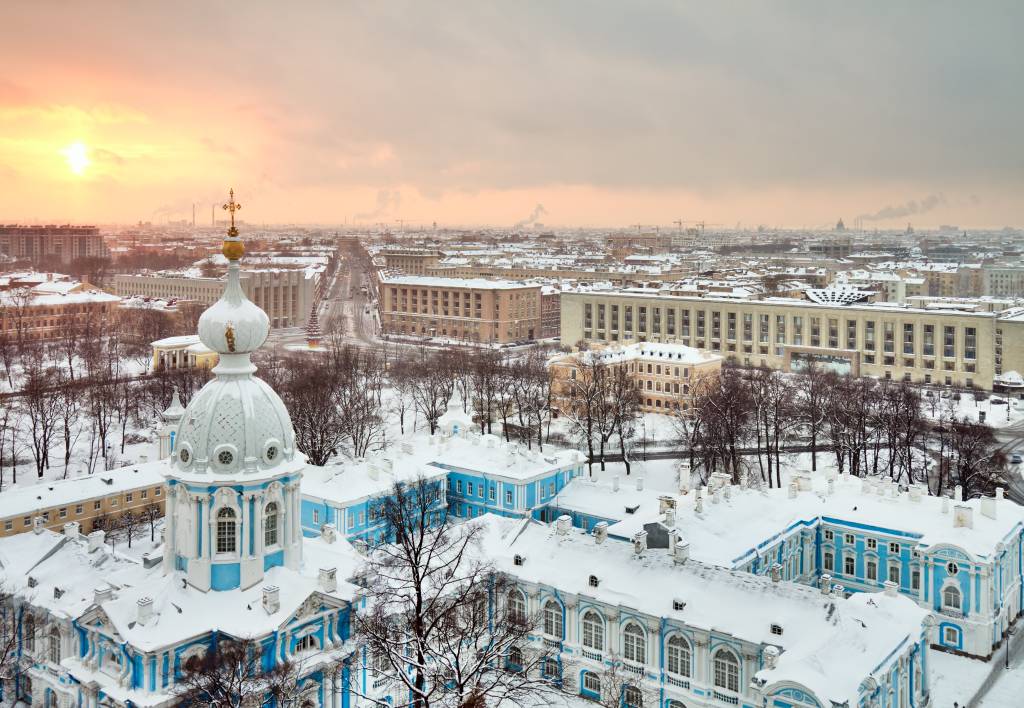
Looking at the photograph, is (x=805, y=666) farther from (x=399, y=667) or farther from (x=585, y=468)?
(x=585, y=468)

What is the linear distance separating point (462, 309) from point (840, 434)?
74645 mm

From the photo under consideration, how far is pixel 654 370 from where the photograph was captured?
3017 inches

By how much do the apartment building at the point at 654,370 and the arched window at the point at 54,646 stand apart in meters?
51.8

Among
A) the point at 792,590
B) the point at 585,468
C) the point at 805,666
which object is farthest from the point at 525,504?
the point at 805,666

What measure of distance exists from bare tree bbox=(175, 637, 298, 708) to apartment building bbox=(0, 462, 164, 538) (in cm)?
2284

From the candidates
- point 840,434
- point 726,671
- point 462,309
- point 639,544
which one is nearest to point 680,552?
point 639,544

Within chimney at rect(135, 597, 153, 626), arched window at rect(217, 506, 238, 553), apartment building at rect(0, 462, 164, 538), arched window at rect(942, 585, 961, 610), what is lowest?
arched window at rect(942, 585, 961, 610)

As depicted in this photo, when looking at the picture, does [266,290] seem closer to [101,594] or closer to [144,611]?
[101,594]

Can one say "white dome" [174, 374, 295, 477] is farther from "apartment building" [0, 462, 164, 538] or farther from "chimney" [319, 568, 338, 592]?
"apartment building" [0, 462, 164, 538]

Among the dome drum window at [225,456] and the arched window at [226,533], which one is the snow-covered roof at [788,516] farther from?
the dome drum window at [225,456]

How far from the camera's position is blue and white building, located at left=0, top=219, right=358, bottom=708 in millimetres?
20266

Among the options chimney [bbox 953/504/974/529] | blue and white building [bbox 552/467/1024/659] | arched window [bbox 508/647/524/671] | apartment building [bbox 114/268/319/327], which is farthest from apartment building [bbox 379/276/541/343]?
arched window [bbox 508/647/524/671]

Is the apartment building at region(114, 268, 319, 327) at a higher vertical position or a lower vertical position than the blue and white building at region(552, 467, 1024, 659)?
higher

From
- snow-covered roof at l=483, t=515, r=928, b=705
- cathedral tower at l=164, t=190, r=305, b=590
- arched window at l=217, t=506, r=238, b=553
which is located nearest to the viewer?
cathedral tower at l=164, t=190, r=305, b=590
